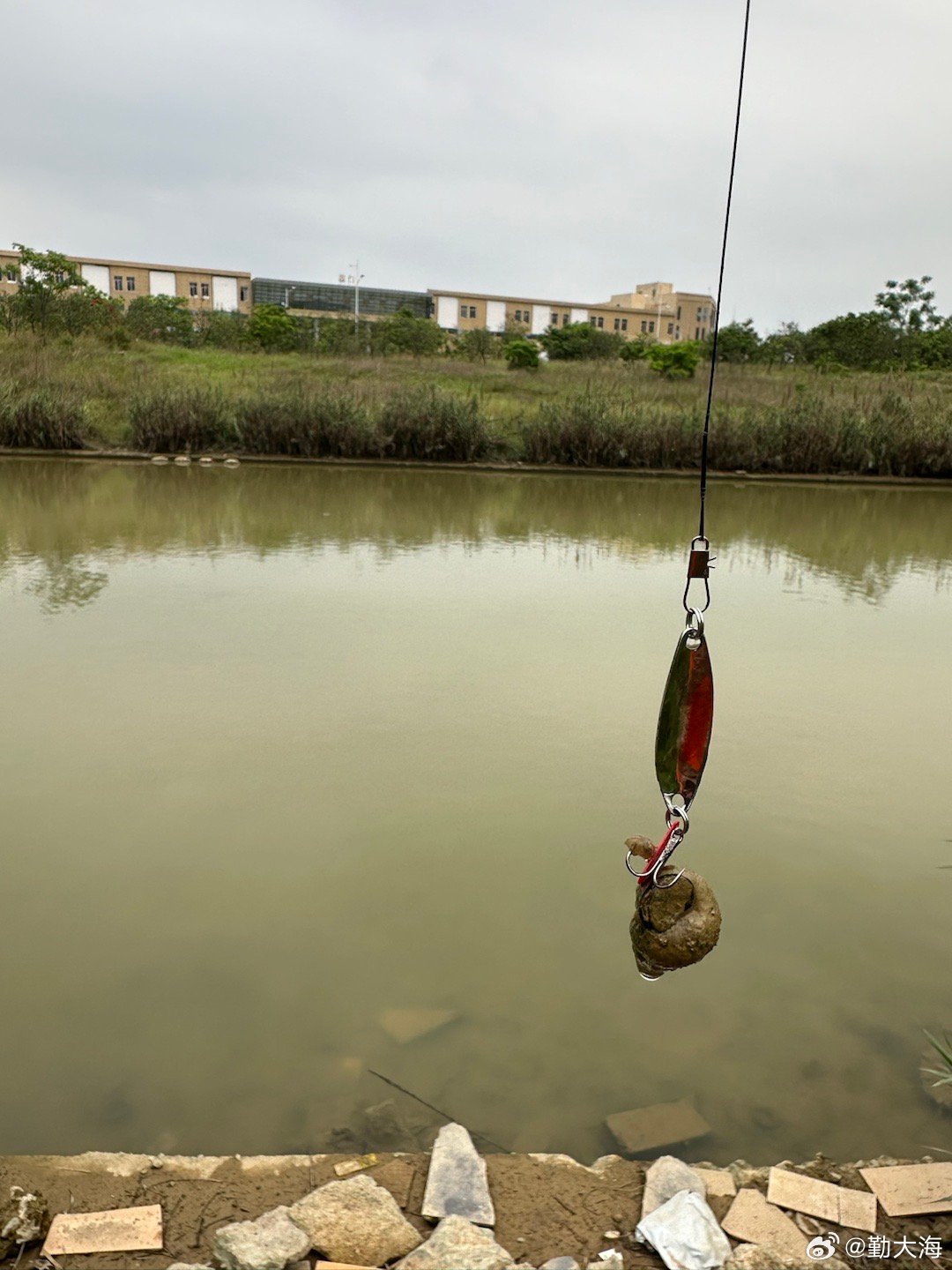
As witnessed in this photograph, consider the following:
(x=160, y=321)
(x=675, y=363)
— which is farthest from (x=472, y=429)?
(x=160, y=321)

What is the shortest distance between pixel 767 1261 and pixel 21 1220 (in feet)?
3.92

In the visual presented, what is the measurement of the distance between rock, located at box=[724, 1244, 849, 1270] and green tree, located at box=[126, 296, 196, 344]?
25675 millimetres

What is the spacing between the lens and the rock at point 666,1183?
5.91 feet

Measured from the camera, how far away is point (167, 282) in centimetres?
5231

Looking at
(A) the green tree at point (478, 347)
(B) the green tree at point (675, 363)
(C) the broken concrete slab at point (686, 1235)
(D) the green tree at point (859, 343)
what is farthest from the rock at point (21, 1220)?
(D) the green tree at point (859, 343)

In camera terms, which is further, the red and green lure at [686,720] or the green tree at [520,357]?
the green tree at [520,357]

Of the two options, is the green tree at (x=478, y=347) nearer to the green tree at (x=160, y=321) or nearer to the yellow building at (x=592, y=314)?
the green tree at (x=160, y=321)

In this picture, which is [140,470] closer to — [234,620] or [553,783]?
[234,620]

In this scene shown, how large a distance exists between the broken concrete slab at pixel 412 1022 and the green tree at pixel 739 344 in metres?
27.3

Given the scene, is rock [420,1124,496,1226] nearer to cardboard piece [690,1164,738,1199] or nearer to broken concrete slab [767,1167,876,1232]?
cardboard piece [690,1164,738,1199]

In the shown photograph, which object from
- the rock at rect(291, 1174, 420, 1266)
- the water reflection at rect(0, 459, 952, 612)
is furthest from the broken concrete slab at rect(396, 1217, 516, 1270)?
the water reflection at rect(0, 459, 952, 612)

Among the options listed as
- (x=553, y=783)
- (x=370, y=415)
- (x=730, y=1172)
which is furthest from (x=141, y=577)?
(x=370, y=415)

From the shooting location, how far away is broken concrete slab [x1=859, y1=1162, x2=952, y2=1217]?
180cm

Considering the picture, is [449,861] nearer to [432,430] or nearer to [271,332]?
[432,430]
